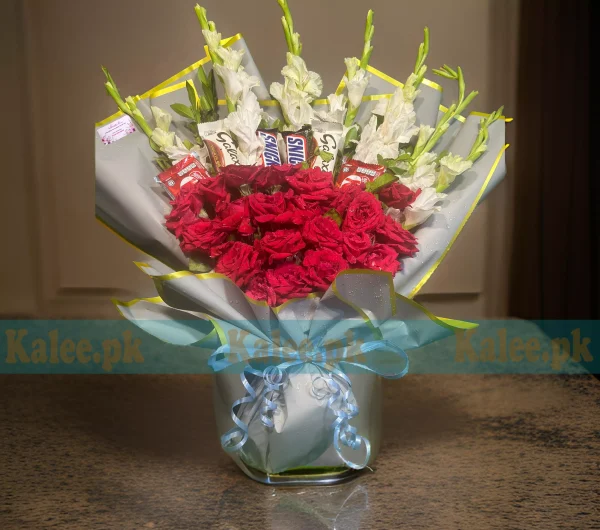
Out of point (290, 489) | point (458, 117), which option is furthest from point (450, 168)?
point (290, 489)

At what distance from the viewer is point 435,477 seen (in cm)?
88

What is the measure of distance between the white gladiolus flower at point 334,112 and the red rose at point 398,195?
0.13 meters

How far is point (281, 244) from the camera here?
29.2 inches

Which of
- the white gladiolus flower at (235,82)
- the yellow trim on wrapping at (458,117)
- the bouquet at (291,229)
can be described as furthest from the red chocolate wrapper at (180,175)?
the yellow trim on wrapping at (458,117)

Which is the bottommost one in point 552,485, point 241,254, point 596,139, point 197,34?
point 552,485

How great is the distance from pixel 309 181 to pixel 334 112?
0.15 m

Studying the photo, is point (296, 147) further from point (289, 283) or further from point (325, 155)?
point (289, 283)

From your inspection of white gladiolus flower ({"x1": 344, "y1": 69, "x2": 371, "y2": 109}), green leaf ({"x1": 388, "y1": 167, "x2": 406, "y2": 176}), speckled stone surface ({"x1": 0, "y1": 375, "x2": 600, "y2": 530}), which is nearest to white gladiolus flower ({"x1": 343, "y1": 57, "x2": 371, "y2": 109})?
white gladiolus flower ({"x1": 344, "y1": 69, "x2": 371, "y2": 109})

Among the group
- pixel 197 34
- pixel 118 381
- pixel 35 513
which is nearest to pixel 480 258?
pixel 197 34

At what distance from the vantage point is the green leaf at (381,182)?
2.65 ft

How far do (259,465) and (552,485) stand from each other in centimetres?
38

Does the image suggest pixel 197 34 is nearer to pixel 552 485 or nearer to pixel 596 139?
pixel 596 139

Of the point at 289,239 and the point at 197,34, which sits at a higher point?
the point at 197,34

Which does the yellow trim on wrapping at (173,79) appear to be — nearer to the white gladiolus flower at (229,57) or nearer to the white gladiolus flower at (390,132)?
the white gladiolus flower at (229,57)
